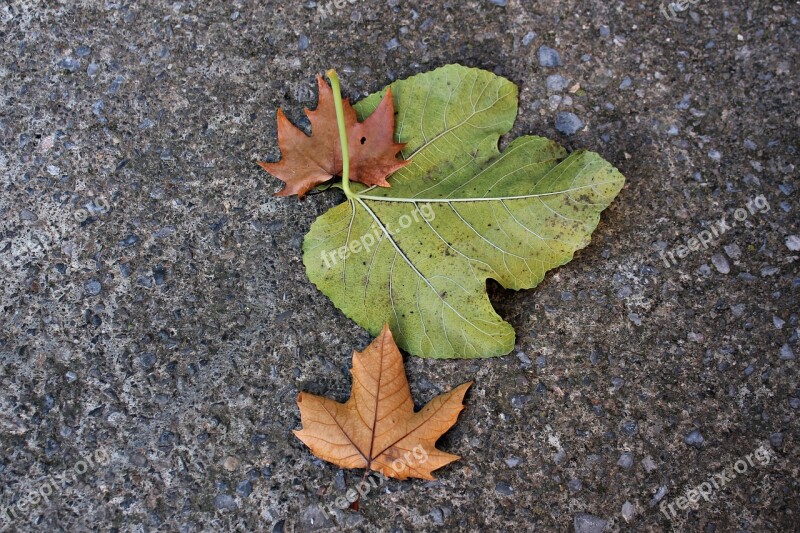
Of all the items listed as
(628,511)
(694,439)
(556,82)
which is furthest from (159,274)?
(694,439)

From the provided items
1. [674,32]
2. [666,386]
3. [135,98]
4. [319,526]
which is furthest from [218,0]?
[666,386]

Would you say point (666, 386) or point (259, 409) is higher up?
point (259, 409)

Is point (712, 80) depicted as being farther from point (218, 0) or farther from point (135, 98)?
point (135, 98)

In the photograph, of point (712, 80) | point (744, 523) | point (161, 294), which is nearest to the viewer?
point (744, 523)

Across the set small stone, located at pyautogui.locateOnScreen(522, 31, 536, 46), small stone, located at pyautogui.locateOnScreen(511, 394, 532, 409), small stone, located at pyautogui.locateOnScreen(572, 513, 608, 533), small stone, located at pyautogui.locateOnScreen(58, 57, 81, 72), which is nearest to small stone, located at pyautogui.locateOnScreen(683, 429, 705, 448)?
small stone, located at pyautogui.locateOnScreen(572, 513, 608, 533)

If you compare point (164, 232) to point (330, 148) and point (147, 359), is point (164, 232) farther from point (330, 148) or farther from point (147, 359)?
point (330, 148)

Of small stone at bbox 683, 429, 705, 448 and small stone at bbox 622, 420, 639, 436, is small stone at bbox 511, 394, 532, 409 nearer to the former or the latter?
small stone at bbox 622, 420, 639, 436

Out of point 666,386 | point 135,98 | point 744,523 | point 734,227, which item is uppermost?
point 135,98

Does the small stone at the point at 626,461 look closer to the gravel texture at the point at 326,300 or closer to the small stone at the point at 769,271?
the gravel texture at the point at 326,300
